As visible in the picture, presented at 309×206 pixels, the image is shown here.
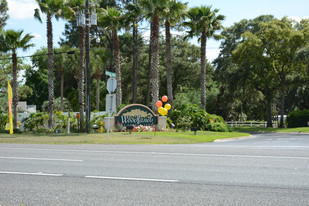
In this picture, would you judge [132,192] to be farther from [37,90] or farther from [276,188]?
[37,90]

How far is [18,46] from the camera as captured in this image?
27297 mm

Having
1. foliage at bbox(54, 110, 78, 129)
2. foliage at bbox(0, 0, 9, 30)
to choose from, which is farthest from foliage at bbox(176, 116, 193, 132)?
foliage at bbox(0, 0, 9, 30)

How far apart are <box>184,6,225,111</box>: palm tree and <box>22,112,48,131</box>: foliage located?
1454 cm

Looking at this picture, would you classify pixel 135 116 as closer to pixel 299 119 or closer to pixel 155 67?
pixel 155 67

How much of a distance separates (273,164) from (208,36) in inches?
994

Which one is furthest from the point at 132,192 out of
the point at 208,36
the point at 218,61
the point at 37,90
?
the point at 37,90

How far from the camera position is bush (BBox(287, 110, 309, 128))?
41.2m

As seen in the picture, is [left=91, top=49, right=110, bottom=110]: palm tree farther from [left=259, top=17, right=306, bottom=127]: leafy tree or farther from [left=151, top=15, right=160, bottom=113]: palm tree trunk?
[left=259, top=17, right=306, bottom=127]: leafy tree

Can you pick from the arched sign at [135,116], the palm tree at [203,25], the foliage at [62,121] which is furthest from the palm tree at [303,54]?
the foliage at [62,121]

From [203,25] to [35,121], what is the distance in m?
17.7

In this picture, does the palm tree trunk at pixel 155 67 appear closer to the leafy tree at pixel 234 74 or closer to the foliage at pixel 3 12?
the leafy tree at pixel 234 74

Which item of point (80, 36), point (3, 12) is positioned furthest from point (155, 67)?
point (3, 12)

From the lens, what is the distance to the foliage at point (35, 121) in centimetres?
2784

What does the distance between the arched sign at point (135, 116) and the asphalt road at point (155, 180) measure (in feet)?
50.1
